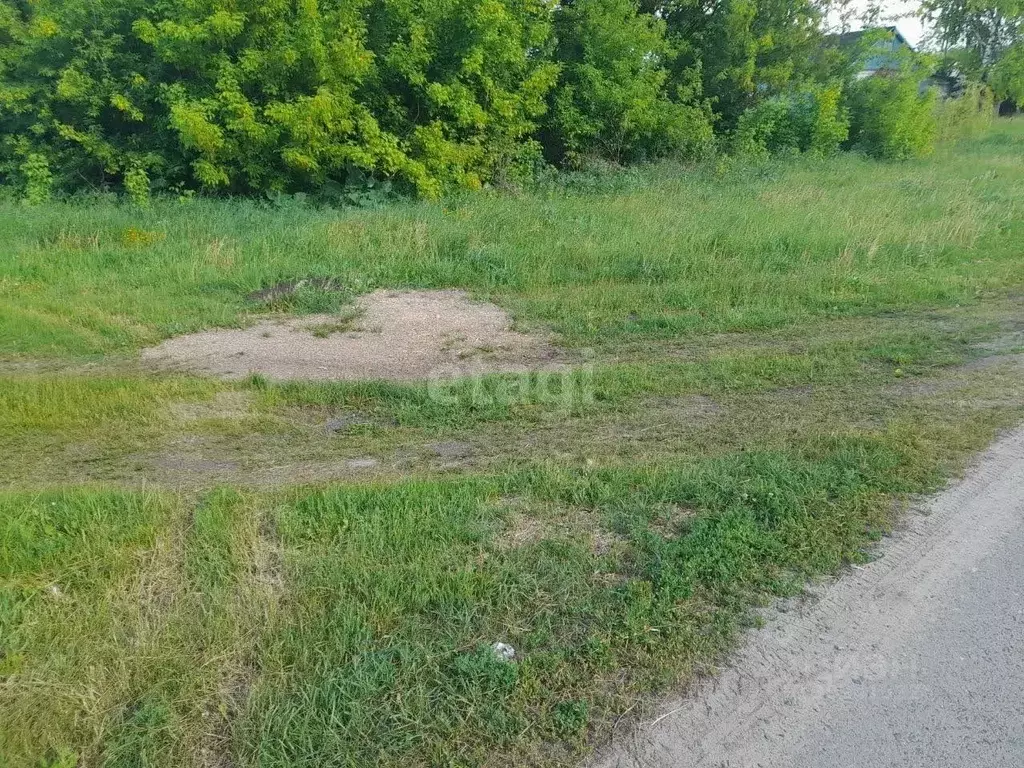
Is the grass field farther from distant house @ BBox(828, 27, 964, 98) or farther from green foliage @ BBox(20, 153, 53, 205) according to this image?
distant house @ BBox(828, 27, 964, 98)

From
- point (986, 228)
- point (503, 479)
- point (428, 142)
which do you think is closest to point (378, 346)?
point (503, 479)

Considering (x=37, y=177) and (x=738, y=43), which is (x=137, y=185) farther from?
(x=738, y=43)

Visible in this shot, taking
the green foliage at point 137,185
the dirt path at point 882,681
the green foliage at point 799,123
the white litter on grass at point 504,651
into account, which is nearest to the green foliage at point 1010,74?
the green foliage at point 799,123

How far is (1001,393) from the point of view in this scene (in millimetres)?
6254

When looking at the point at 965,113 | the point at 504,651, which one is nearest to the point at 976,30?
the point at 965,113

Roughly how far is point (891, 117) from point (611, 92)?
9.84m

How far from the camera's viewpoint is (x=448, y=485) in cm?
468

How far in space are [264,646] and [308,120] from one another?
11.5 m

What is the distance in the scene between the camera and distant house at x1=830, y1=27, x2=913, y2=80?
23.3 m

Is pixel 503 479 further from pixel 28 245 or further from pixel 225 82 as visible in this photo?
pixel 225 82

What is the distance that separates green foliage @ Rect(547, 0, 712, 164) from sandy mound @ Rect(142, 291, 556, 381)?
10.7 metres

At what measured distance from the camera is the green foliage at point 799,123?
21453mm

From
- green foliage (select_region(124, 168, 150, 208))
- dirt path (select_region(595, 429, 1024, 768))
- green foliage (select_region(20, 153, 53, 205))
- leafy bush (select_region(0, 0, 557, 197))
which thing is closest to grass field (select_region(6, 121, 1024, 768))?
dirt path (select_region(595, 429, 1024, 768))

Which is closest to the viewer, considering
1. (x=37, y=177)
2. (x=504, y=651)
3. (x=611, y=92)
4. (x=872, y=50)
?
(x=504, y=651)
